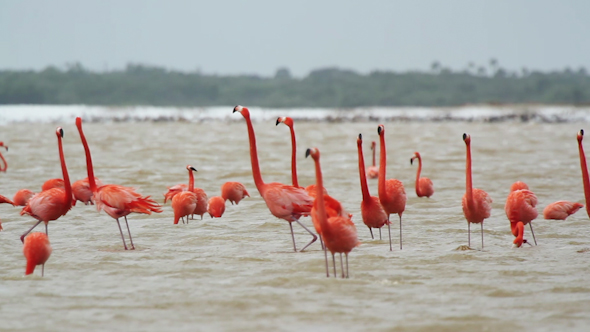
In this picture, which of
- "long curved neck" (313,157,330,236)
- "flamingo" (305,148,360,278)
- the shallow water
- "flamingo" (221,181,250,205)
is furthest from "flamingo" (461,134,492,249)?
Result: "flamingo" (221,181,250,205)

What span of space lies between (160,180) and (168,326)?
8.38 metres

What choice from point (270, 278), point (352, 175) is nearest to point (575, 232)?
point (270, 278)

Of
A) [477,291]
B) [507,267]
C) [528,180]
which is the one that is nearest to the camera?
[477,291]

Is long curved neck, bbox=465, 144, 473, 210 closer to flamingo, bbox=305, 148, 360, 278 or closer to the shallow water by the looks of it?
the shallow water

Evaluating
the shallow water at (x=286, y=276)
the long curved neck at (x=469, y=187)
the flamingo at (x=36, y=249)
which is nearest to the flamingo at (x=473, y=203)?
the long curved neck at (x=469, y=187)

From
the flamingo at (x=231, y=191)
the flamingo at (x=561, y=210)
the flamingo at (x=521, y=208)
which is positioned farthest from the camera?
the flamingo at (x=231, y=191)

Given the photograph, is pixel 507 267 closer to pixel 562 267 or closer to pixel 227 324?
pixel 562 267

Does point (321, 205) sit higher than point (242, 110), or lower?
lower

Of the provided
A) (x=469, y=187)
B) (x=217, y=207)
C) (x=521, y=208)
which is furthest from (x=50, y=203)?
(x=521, y=208)

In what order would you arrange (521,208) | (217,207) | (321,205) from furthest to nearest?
(217,207)
(521,208)
(321,205)

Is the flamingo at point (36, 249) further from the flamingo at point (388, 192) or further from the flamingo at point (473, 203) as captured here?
the flamingo at point (473, 203)

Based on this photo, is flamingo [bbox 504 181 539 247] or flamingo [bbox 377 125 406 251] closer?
flamingo [bbox 377 125 406 251]

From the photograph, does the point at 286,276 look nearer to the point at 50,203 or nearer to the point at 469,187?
the point at 469,187

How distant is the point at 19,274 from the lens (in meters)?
5.84
